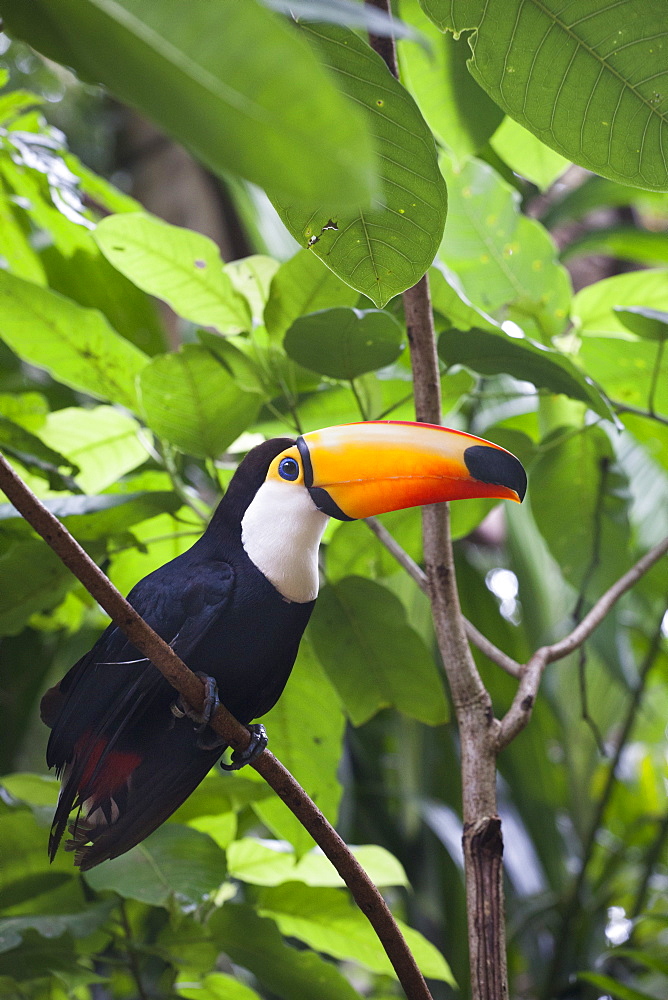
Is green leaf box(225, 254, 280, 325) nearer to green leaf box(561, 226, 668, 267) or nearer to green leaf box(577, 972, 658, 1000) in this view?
green leaf box(577, 972, 658, 1000)

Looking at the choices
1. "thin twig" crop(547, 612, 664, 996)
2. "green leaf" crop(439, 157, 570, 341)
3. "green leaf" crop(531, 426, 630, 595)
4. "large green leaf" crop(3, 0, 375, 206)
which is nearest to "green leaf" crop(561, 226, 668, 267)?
"thin twig" crop(547, 612, 664, 996)

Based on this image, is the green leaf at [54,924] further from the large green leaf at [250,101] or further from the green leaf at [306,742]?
the large green leaf at [250,101]

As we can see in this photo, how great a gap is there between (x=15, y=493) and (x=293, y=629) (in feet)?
1.15

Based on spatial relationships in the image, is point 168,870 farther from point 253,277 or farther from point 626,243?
point 626,243

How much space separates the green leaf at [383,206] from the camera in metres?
0.63

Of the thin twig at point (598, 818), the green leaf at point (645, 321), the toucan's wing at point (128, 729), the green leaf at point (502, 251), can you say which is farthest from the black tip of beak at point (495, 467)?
the thin twig at point (598, 818)

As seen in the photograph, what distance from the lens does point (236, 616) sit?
83 cm

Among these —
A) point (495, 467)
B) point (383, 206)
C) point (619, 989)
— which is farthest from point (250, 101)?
point (619, 989)

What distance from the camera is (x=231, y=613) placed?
83cm

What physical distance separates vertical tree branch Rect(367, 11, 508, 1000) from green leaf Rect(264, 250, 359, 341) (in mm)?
127

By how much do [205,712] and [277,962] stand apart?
0.50 meters

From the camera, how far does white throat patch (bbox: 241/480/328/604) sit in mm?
826

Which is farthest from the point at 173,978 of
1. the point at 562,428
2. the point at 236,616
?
the point at 562,428

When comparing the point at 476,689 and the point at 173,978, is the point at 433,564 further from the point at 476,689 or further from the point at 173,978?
the point at 173,978
